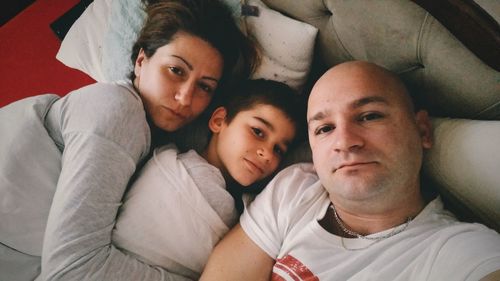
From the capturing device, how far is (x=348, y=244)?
90 cm

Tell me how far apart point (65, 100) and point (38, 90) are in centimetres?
72

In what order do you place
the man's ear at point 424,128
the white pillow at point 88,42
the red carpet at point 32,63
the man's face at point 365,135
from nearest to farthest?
the man's face at point 365,135 → the man's ear at point 424,128 → the white pillow at point 88,42 → the red carpet at point 32,63

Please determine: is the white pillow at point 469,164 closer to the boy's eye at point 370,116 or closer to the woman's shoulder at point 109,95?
the boy's eye at point 370,116

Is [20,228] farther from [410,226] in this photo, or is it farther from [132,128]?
Result: [410,226]

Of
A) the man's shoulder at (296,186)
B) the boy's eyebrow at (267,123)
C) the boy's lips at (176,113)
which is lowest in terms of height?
the man's shoulder at (296,186)

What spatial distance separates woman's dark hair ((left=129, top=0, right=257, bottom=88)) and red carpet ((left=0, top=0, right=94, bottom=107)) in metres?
0.61

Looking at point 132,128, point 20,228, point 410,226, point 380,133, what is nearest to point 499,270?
point 410,226

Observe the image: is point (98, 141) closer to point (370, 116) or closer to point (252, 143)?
point (252, 143)

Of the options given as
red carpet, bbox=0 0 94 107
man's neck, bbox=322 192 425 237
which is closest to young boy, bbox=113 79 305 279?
man's neck, bbox=322 192 425 237

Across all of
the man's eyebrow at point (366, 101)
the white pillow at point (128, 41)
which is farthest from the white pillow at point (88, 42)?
the man's eyebrow at point (366, 101)

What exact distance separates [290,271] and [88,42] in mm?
1398

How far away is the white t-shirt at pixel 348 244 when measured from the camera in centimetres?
73

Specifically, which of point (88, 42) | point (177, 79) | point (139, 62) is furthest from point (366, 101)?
point (88, 42)

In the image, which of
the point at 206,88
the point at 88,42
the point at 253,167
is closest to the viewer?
the point at 253,167
